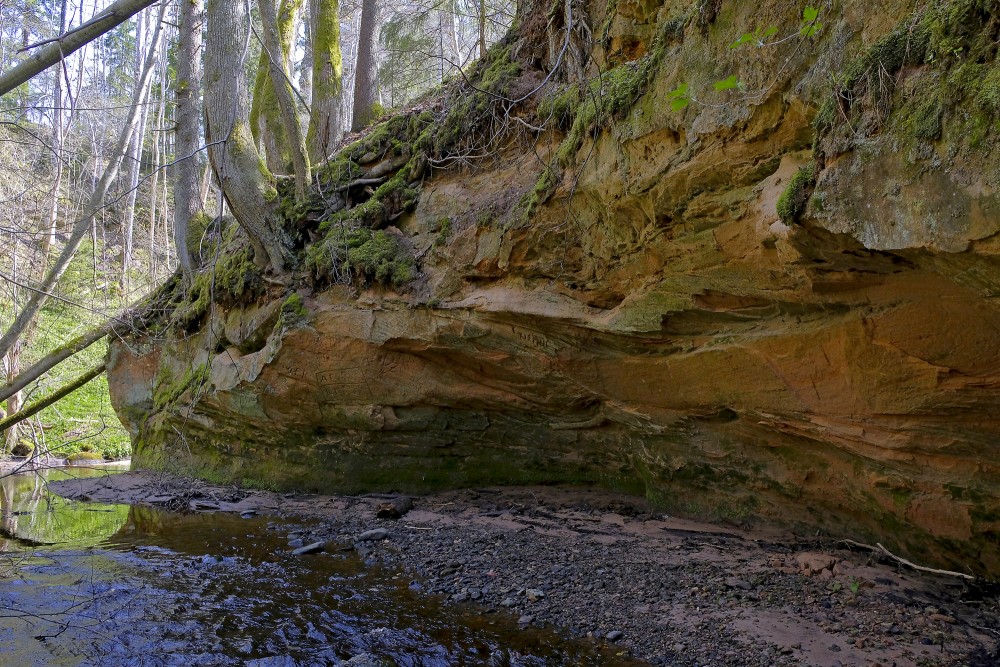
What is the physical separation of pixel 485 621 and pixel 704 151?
12.7 ft

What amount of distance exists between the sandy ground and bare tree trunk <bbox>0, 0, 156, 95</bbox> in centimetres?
441

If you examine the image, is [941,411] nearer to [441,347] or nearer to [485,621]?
[485,621]

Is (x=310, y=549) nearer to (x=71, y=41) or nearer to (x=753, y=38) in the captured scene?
(x=71, y=41)

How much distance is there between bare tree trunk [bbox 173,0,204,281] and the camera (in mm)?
11367

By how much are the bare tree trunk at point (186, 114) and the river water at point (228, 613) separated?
21.6 feet

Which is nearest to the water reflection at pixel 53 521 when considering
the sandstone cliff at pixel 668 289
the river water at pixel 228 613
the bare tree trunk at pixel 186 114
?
the river water at pixel 228 613

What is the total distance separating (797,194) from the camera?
3902mm

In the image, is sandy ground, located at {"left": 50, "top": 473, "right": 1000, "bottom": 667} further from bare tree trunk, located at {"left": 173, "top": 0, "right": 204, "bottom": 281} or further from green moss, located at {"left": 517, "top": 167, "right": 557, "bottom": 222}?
bare tree trunk, located at {"left": 173, "top": 0, "right": 204, "bottom": 281}

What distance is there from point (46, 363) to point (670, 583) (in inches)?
252

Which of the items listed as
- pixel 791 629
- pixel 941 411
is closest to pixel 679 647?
pixel 791 629

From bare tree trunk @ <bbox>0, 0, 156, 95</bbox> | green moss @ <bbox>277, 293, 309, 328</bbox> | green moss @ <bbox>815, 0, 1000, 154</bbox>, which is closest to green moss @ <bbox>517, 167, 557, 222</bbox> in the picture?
green moss @ <bbox>815, 0, 1000, 154</bbox>

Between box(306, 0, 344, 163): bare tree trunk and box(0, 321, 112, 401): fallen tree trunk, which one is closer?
box(0, 321, 112, 401): fallen tree trunk

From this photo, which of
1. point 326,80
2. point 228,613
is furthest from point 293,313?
point 326,80

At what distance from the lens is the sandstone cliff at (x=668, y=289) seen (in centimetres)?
355
